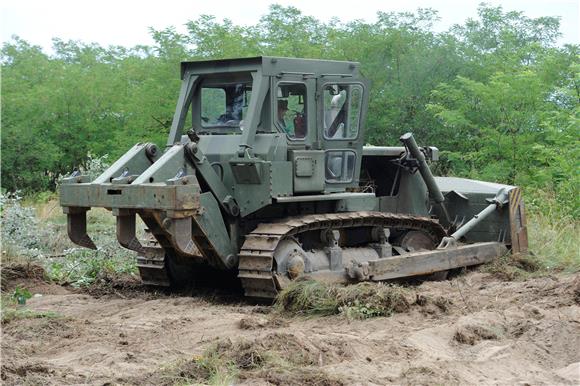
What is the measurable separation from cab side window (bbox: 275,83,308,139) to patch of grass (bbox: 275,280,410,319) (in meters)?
2.11

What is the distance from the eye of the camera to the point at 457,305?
992 centimetres

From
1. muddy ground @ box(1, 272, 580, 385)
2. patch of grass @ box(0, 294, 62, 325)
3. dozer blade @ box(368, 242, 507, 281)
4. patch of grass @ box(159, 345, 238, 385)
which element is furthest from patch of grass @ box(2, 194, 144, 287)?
patch of grass @ box(159, 345, 238, 385)

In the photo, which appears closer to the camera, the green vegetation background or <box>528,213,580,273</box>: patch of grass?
<box>528,213,580,273</box>: patch of grass

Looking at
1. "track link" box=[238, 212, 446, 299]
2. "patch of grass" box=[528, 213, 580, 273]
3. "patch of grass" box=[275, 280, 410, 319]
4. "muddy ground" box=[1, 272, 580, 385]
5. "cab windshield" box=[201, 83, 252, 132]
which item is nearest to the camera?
"muddy ground" box=[1, 272, 580, 385]

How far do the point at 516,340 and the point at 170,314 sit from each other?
3684 mm

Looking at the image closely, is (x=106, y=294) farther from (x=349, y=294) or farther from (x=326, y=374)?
(x=326, y=374)

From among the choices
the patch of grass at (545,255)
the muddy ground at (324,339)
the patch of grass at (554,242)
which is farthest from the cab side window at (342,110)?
the patch of grass at (554,242)

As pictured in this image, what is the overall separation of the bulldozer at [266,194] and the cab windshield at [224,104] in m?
0.02

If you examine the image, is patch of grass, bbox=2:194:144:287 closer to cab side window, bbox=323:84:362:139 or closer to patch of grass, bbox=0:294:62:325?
patch of grass, bbox=0:294:62:325

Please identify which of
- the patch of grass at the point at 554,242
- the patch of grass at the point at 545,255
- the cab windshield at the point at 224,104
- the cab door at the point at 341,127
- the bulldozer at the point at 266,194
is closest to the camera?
the bulldozer at the point at 266,194

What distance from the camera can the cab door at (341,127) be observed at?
11648 millimetres

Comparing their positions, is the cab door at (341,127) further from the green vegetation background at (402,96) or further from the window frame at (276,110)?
the green vegetation background at (402,96)

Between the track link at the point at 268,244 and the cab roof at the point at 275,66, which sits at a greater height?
the cab roof at the point at 275,66

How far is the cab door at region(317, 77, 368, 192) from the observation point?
459 inches
